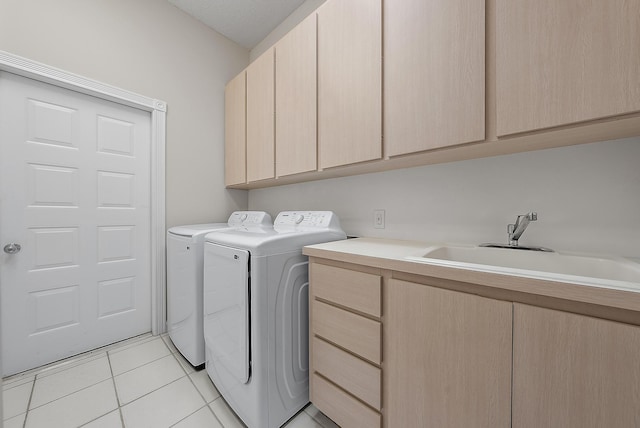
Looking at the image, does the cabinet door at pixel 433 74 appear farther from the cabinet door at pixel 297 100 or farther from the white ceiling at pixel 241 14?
the white ceiling at pixel 241 14

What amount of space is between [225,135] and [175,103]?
501mm

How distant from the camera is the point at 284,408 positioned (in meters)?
1.21

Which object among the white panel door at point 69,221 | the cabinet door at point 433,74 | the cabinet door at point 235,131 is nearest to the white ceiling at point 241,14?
the cabinet door at point 235,131

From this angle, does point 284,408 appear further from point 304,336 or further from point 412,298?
point 412,298

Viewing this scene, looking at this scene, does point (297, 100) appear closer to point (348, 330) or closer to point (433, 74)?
point (433, 74)

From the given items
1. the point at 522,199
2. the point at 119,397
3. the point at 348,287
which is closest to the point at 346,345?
the point at 348,287

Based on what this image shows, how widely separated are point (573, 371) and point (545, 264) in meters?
0.54

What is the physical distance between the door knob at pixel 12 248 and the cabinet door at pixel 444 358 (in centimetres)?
233

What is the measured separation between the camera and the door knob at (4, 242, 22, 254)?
58.3 inches

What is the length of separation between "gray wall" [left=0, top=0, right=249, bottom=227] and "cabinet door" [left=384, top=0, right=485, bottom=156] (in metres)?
1.91

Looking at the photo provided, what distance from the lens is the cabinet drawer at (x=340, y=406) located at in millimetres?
1010

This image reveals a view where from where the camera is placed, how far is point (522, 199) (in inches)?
44.3

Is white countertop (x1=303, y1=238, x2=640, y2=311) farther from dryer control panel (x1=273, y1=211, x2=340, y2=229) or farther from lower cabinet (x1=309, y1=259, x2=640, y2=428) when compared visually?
dryer control panel (x1=273, y1=211, x2=340, y2=229)

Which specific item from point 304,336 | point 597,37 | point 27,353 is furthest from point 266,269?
point 27,353
